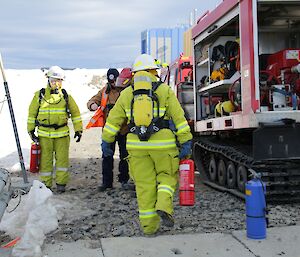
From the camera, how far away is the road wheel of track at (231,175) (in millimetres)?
7985

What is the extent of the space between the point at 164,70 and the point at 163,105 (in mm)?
6857

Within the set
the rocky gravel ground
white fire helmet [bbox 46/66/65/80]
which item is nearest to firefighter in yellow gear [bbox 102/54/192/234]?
the rocky gravel ground

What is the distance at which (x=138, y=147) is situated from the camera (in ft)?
17.5

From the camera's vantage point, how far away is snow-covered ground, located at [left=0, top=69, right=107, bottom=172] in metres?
13.3

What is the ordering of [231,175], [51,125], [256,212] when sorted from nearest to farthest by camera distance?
[256,212] < [51,125] < [231,175]

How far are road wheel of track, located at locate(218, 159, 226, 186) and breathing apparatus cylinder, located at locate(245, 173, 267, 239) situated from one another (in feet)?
10.8

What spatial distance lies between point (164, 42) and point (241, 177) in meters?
18.8

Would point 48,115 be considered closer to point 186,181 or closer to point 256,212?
point 186,181

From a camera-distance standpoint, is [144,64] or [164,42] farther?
[164,42]

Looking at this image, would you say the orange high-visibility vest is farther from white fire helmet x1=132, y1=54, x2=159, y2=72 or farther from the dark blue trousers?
white fire helmet x1=132, y1=54, x2=159, y2=72

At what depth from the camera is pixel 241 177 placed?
7.58m

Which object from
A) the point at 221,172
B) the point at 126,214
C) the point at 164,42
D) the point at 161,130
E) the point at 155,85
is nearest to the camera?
the point at 161,130

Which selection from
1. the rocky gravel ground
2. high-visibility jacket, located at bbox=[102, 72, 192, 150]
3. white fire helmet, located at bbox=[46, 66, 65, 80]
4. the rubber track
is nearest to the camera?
high-visibility jacket, located at bbox=[102, 72, 192, 150]

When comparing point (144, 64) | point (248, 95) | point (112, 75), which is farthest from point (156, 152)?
point (112, 75)
